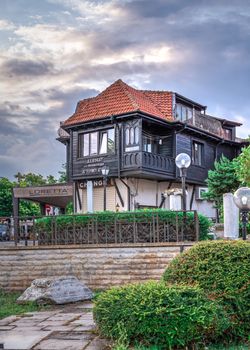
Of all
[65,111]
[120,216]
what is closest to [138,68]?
[120,216]

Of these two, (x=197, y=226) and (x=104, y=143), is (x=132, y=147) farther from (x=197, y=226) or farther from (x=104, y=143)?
(x=197, y=226)

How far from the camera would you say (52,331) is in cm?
782

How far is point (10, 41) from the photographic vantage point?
1110cm

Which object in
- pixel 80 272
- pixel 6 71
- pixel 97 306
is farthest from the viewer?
pixel 80 272

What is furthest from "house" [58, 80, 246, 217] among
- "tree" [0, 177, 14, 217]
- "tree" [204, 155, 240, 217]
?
"tree" [0, 177, 14, 217]

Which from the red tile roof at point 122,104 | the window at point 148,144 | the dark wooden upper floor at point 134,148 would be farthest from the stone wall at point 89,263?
the window at point 148,144

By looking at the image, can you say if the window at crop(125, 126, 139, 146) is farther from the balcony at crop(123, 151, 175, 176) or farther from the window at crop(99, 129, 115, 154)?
the window at crop(99, 129, 115, 154)

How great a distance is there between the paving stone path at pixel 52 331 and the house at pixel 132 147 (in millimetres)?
15210

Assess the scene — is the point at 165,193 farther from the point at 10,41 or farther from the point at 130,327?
the point at 130,327

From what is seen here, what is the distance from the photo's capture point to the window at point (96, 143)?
85.7 ft

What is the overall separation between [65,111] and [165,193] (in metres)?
8.04

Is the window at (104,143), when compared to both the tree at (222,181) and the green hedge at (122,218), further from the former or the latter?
the green hedge at (122,218)

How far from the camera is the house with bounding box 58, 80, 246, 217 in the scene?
2519cm

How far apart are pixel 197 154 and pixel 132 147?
638cm
